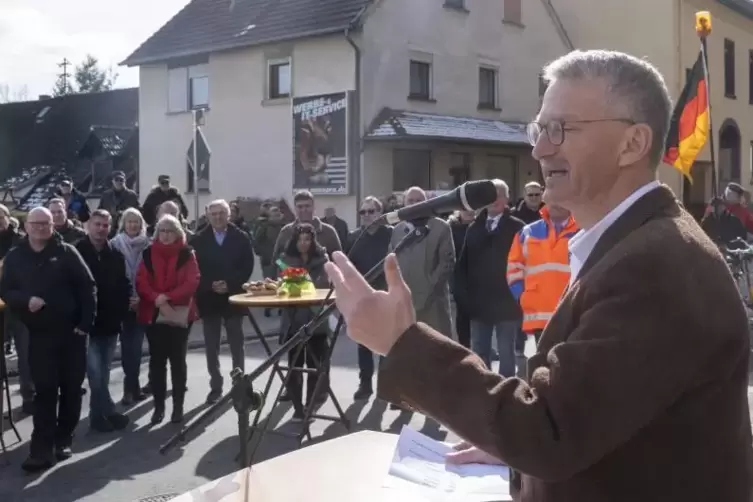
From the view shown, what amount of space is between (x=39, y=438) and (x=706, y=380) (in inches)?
234

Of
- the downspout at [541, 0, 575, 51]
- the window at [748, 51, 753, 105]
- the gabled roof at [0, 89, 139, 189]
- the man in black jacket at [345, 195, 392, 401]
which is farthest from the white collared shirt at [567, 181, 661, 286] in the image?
the gabled roof at [0, 89, 139, 189]

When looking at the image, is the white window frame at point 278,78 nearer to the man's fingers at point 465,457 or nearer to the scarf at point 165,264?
the scarf at point 165,264

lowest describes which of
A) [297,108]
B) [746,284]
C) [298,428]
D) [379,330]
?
[298,428]

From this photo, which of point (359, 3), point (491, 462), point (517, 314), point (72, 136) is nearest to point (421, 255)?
point (517, 314)

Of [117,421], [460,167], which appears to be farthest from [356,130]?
[117,421]

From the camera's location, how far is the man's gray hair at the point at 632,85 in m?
1.76

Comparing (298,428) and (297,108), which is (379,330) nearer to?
(298,428)

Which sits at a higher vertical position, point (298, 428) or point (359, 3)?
point (359, 3)

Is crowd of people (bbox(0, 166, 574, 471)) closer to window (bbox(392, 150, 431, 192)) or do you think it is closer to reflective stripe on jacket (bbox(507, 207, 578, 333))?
reflective stripe on jacket (bbox(507, 207, 578, 333))

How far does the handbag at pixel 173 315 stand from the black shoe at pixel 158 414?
735 mm

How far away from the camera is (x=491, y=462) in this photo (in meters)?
2.37

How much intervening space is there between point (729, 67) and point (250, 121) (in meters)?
17.6

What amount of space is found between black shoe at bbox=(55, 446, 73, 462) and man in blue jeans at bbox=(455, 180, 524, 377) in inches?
143

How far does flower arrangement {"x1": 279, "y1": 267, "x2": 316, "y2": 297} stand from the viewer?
24.1 feet
